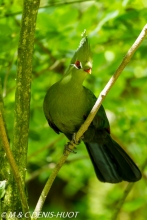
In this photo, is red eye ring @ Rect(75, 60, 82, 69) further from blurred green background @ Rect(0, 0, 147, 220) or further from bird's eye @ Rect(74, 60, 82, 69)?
blurred green background @ Rect(0, 0, 147, 220)

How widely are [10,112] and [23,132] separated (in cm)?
84

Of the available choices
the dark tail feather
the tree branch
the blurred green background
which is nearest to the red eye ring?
the blurred green background

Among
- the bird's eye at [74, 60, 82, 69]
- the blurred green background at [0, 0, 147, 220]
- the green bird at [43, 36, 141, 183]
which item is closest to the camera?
the bird's eye at [74, 60, 82, 69]

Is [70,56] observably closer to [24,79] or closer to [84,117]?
[84,117]

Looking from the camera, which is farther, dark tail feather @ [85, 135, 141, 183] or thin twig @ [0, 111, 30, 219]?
dark tail feather @ [85, 135, 141, 183]

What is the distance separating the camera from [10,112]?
2662mm

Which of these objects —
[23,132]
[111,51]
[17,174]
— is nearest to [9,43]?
[23,132]

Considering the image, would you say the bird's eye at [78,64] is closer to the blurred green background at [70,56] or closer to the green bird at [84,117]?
the green bird at [84,117]

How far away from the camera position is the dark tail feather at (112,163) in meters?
2.84

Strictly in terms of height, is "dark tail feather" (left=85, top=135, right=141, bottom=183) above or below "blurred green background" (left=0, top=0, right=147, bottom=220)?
below

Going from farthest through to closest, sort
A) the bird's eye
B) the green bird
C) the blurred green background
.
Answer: the blurred green background → the green bird → the bird's eye

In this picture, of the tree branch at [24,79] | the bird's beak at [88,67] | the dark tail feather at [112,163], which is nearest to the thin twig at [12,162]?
the tree branch at [24,79]

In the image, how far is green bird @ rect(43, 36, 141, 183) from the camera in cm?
245

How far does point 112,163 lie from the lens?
9.96ft
